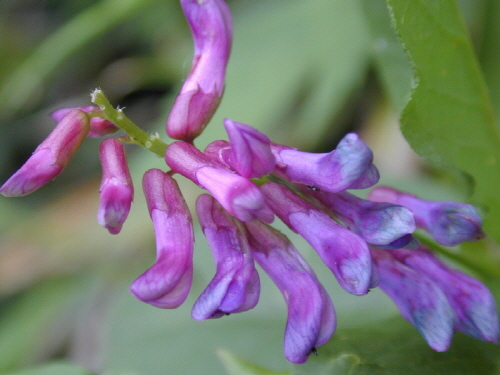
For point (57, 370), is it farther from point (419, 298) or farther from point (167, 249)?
point (419, 298)

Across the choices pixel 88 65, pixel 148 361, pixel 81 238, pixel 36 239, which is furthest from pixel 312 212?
pixel 88 65

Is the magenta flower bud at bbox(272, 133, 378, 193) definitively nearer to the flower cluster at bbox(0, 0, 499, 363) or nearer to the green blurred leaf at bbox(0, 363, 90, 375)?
the flower cluster at bbox(0, 0, 499, 363)

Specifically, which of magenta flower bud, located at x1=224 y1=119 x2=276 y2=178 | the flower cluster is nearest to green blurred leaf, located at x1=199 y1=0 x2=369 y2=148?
the flower cluster

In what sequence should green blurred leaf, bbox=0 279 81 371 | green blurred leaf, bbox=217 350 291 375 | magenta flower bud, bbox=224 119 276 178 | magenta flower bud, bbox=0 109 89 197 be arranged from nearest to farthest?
magenta flower bud, bbox=224 119 276 178, magenta flower bud, bbox=0 109 89 197, green blurred leaf, bbox=217 350 291 375, green blurred leaf, bbox=0 279 81 371

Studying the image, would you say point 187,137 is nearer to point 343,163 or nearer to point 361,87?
point 343,163

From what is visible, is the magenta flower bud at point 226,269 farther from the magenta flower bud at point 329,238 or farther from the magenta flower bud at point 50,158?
the magenta flower bud at point 50,158

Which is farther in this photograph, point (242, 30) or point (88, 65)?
point (88, 65)

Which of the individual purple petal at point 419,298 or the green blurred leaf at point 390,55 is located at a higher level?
the green blurred leaf at point 390,55

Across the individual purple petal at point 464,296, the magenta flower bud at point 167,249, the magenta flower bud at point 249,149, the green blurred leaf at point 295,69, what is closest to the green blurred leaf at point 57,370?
the magenta flower bud at point 167,249
